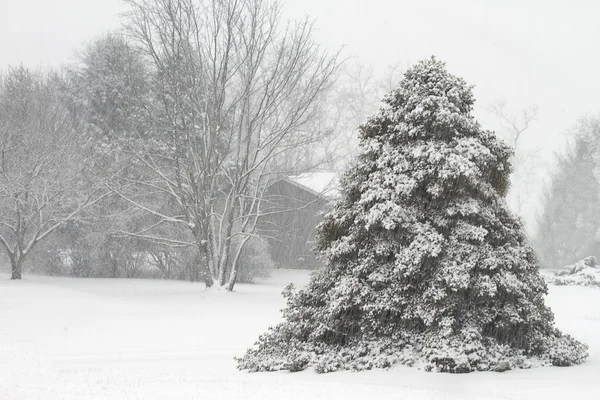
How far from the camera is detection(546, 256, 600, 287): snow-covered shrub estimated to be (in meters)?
26.5

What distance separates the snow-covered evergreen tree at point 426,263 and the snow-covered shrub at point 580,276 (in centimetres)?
1788

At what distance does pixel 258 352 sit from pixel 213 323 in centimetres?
557

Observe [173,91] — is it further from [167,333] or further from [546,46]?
[546,46]

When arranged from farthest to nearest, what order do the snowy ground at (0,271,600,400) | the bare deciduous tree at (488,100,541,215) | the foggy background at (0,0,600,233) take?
the foggy background at (0,0,600,233) < the bare deciduous tree at (488,100,541,215) < the snowy ground at (0,271,600,400)

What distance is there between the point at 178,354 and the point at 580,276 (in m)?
20.0

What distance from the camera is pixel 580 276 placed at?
2722cm

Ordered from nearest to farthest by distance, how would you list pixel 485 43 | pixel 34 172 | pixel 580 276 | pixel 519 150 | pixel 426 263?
pixel 426 263
pixel 34 172
pixel 580 276
pixel 519 150
pixel 485 43

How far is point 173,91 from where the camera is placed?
20656 mm

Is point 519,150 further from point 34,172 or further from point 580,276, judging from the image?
point 34,172

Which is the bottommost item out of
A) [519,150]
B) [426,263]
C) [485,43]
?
[426,263]

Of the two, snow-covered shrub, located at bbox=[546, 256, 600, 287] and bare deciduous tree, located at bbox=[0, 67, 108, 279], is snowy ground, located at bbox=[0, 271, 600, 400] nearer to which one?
bare deciduous tree, located at bbox=[0, 67, 108, 279]

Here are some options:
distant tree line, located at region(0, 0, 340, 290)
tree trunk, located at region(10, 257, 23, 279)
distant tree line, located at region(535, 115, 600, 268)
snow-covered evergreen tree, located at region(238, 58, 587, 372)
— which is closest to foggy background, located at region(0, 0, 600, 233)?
distant tree line, located at region(535, 115, 600, 268)

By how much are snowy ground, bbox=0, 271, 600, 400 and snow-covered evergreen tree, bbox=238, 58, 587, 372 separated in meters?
0.43

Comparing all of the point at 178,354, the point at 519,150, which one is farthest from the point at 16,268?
the point at 519,150
